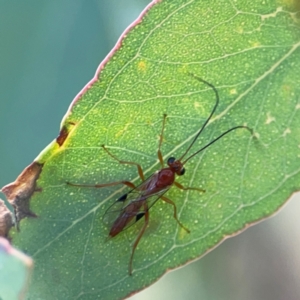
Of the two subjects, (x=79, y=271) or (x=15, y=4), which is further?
(x=15, y=4)

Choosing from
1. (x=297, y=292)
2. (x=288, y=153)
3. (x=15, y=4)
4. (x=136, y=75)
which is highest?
(x=15, y=4)

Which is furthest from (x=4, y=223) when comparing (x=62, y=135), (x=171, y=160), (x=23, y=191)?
(x=171, y=160)

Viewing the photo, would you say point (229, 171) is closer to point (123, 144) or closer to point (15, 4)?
point (123, 144)

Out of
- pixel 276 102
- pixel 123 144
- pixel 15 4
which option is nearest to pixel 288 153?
pixel 276 102

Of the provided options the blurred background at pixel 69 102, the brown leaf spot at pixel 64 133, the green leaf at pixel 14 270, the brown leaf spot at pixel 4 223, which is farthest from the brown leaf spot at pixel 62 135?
the blurred background at pixel 69 102

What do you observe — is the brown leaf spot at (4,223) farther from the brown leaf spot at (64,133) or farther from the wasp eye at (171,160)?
the wasp eye at (171,160)

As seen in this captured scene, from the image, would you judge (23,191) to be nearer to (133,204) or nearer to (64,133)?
(64,133)

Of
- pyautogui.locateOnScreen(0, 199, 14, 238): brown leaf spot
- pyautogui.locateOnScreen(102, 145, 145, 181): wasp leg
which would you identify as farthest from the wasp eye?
pyautogui.locateOnScreen(0, 199, 14, 238): brown leaf spot
